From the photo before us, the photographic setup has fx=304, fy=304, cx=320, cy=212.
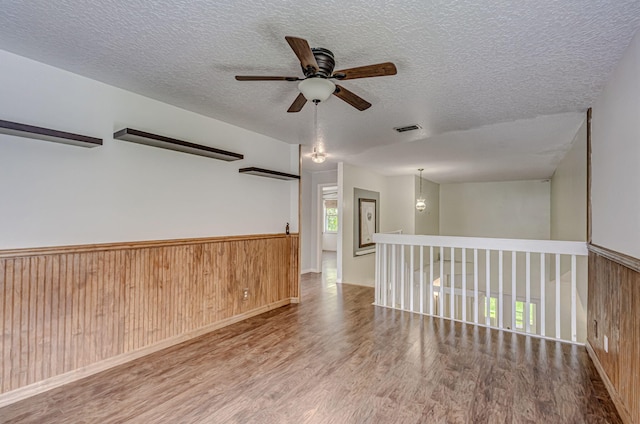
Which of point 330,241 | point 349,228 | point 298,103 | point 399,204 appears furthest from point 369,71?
point 330,241

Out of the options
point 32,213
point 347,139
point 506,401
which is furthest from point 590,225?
point 32,213

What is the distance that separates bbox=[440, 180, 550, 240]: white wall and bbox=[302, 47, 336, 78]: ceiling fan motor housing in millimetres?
8329

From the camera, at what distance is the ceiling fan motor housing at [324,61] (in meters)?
1.99

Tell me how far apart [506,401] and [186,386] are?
2348 millimetres

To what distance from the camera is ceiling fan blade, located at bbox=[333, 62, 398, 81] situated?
5.70 ft

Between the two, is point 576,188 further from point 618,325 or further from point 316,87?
point 316,87

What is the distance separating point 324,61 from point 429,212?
7.41 metres

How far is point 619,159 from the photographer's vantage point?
2133 millimetres

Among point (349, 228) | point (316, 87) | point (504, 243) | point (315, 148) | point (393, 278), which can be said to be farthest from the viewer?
point (349, 228)

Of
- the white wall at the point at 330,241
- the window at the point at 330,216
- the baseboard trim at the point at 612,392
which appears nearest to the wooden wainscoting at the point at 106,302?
the baseboard trim at the point at 612,392

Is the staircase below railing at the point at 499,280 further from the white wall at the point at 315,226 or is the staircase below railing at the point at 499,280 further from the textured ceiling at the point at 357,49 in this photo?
the white wall at the point at 315,226

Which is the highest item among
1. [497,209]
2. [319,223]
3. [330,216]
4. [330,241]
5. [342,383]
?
[497,209]

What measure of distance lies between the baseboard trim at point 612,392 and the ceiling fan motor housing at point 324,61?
9.42 ft

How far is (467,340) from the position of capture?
321 centimetres
